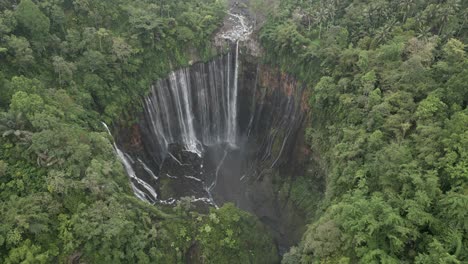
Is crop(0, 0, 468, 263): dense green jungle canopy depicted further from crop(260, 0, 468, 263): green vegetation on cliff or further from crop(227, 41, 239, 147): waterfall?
crop(227, 41, 239, 147): waterfall

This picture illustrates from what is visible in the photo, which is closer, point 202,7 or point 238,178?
point 238,178

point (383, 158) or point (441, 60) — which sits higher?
point (441, 60)

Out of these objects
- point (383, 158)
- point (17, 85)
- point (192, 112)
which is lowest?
point (192, 112)

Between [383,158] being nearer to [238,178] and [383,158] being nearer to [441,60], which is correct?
[441,60]

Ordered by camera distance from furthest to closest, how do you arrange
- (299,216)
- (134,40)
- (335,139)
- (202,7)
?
(202,7) < (134,40) < (299,216) < (335,139)

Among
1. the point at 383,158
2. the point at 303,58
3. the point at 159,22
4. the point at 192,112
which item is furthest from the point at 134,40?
the point at 383,158

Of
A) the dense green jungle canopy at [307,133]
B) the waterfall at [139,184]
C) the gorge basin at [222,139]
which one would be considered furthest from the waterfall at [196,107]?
the waterfall at [139,184]

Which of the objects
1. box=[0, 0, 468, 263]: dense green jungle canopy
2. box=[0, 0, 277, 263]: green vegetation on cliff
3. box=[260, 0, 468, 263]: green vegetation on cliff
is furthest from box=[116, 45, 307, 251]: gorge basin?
box=[260, 0, 468, 263]: green vegetation on cliff
